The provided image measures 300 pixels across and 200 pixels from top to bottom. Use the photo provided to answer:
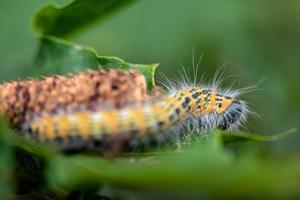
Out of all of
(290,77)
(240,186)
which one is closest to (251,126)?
(290,77)

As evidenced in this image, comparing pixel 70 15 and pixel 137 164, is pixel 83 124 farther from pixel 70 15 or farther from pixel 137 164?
pixel 70 15

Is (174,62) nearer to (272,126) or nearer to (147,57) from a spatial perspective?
(147,57)

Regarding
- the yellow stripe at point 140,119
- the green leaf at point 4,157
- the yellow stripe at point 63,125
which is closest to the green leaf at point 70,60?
the yellow stripe at point 140,119

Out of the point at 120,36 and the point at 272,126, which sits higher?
the point at 120,36

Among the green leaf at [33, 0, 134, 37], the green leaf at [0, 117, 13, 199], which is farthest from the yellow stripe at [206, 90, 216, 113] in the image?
the green leaf at [0, 117, 13, 199]

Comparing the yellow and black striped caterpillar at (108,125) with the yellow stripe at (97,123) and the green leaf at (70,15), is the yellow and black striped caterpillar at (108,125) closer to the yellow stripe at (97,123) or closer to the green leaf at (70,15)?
the yellow stripe at (97,123)

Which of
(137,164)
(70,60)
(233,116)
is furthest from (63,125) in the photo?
(233,116)
